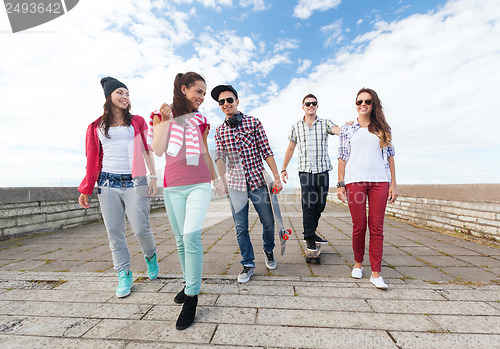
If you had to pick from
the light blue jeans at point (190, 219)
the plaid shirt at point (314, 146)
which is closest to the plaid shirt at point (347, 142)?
the plaid shirt at point (314, 146)

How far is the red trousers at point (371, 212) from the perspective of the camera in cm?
248

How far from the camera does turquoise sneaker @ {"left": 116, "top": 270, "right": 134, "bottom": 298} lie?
2254 mm

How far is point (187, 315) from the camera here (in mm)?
1786

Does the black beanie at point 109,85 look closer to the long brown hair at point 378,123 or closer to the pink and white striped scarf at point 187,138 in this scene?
the pink and white striped scarf at point 187,138

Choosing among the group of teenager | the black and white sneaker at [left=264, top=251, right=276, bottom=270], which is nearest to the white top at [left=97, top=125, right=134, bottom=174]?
the group of teenager

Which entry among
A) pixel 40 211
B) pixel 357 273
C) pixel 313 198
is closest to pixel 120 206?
pixel 313 198

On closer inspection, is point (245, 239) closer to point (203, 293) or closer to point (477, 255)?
point (203, 293)

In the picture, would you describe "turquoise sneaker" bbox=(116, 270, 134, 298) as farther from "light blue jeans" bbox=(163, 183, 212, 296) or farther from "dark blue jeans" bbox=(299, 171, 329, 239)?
"dark blue jeans" bbox=(299, 171, 329, 239)

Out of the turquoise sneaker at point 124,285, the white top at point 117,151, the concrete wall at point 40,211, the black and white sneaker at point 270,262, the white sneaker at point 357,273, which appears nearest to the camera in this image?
the turquoise sneaker at point 124,285

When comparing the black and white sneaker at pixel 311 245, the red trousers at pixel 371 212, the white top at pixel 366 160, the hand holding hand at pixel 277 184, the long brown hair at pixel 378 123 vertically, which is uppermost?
the long brown hair at pixel 378 123

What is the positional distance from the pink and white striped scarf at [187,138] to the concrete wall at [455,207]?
5.17 m

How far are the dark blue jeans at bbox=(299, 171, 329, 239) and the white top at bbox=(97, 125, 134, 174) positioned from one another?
2116mm

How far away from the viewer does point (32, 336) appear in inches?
67.6

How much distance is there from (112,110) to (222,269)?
2112 millimetres
